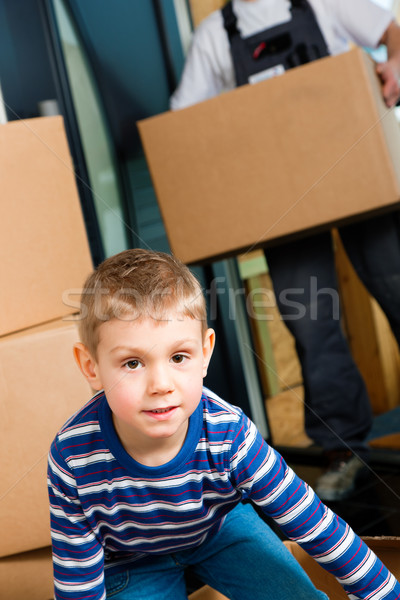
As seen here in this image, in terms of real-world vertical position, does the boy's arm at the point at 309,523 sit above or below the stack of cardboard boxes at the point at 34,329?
below

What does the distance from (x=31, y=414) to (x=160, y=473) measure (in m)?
0.26

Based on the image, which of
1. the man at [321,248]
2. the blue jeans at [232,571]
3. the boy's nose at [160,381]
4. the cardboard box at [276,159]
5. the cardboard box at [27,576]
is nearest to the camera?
the boy's nose at [160,381]

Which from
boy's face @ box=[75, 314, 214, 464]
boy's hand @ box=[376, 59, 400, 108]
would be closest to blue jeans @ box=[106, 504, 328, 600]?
boy's face @ box=[75, 314, 214, 464]

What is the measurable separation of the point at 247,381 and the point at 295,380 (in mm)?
445

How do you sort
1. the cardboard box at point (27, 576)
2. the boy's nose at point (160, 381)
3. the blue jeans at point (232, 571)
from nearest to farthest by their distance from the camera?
the boy's nose at point (160, 381) < the blue jeans at point (232, 571) < the cardboard box at point (27, 576)

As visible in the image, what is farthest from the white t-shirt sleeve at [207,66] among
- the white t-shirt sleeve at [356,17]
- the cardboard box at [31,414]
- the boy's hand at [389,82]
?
the cardboard box at [31,414]

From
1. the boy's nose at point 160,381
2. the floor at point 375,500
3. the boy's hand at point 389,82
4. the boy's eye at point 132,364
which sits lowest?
the floor at point 375,500

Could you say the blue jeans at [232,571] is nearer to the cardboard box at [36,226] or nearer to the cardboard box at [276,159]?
the cardboard box at [36,226]

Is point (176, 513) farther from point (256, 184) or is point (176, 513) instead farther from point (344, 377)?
point (344, 377)

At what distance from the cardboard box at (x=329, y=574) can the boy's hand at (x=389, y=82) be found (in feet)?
2.77

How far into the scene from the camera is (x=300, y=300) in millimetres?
1518

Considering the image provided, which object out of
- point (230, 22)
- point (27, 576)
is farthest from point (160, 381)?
point (230, 22)

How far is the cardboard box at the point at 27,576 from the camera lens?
100cm

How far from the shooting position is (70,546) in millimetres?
806
